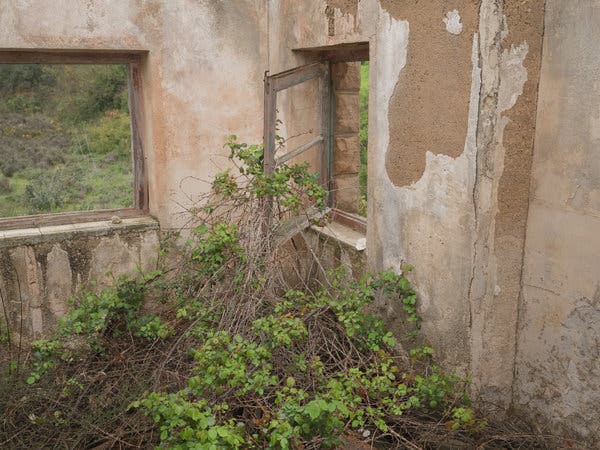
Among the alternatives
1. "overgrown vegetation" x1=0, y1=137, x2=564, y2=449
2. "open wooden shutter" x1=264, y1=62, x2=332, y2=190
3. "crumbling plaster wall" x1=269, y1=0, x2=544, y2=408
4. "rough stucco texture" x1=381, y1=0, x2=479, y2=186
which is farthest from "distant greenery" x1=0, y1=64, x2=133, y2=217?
"rough stucco texture" x1=381, y1=0, x2=479, y2=186

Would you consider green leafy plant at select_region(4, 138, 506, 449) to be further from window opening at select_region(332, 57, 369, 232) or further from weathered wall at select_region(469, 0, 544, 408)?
window opening at select_region(332, 57, 369, 232)

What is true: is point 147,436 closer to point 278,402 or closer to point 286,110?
point 278,402

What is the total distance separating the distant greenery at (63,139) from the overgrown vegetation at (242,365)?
839mm

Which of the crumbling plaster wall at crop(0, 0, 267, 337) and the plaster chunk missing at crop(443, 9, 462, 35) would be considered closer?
the plaster chunk missing at crop(443, 9, 462, 35)

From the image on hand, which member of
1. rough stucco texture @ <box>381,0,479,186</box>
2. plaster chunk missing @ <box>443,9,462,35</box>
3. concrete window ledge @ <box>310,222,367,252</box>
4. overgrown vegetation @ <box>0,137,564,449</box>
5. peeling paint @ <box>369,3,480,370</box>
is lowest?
overgrown vegetation @ <box>0,137,564,449</box>

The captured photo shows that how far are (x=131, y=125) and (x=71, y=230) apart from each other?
1.00m

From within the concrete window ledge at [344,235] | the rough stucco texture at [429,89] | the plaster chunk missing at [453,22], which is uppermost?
the plaster chunk missing at [453,22]

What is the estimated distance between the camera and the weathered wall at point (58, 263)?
15.7 ft

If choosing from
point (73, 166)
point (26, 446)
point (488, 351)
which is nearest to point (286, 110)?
point (73, 166)

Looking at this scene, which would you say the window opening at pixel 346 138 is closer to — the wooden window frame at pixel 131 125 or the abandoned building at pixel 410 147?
the abandoned building at pixel 410 147

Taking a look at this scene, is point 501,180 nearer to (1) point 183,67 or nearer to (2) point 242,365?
(2) point 242,365

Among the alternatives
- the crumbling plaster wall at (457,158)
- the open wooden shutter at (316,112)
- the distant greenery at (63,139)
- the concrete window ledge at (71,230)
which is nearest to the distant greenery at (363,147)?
the open wooden shutter at (316,112)

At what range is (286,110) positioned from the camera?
5.27m

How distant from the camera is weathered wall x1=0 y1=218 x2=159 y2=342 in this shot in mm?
4777
